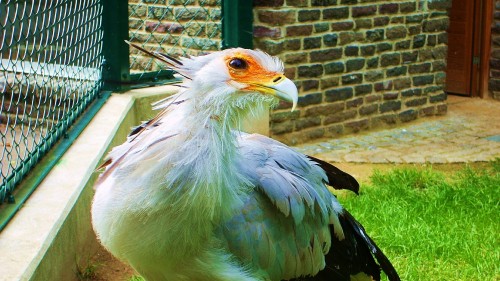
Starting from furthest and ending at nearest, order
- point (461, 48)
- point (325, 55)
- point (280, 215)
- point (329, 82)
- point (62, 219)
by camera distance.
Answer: point (461, 48), point (329, 82), point (325, 55), point (62, 219), point (280, 215)

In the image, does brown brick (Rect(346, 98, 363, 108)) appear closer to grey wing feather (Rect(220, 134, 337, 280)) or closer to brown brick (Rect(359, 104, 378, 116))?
brown brick (Rect(359, 104, 378, 116))

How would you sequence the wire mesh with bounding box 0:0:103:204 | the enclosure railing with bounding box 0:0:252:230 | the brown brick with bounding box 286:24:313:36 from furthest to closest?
the brown brick with bounding box 286:24:313:36 → the wire mesh with bounding box 0:0:103:204 → the enclosure railing with bounding box 0:0:252:230

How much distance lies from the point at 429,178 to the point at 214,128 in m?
4.45

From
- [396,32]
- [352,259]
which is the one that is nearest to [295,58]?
[396,32]

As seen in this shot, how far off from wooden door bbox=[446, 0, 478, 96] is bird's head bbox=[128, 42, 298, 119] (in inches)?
361

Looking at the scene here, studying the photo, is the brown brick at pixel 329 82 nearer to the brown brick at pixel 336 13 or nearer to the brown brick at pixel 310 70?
the brown brick at pixel 310 70

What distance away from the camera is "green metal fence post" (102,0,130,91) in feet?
22.0

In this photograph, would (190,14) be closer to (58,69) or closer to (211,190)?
(58,69)

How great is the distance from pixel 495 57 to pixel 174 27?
199 inches

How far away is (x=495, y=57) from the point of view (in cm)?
1156

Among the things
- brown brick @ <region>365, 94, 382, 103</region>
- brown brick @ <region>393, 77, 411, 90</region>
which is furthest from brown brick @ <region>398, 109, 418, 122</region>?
brown brick @ <region>365, 94, 382, 103</region>

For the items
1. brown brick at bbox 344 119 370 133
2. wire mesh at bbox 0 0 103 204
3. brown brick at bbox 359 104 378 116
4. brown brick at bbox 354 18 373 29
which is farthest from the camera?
brown brick at bbox 359 104 378 116

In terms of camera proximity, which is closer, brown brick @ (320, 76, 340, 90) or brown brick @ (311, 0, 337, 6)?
brown brick @ (311, 0, 337, 6)

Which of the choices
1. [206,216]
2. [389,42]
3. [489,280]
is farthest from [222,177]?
[389,42]
